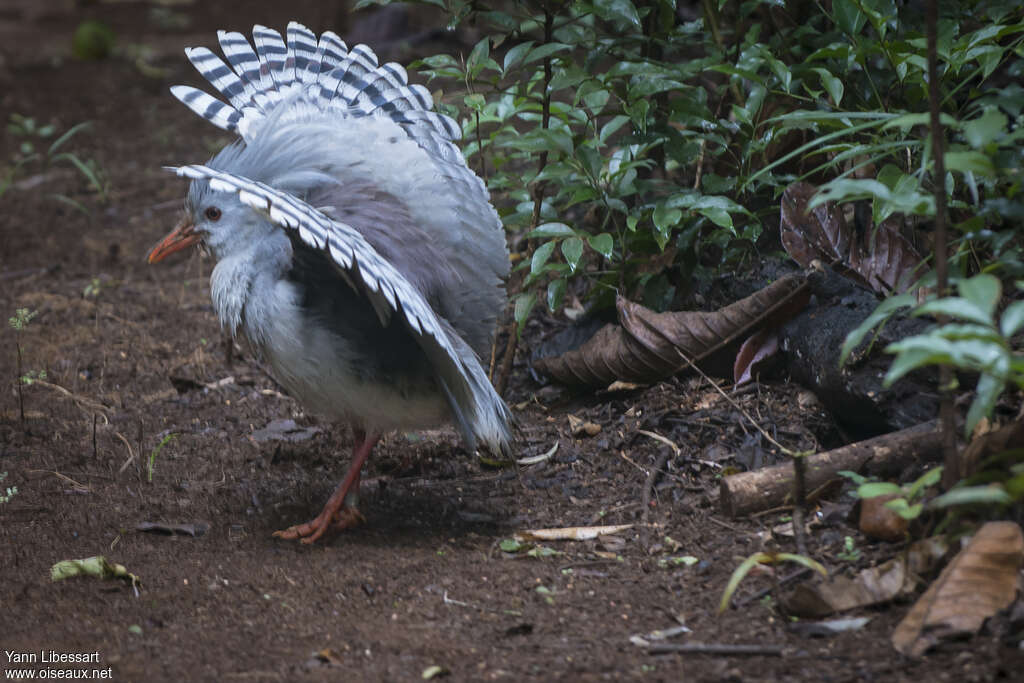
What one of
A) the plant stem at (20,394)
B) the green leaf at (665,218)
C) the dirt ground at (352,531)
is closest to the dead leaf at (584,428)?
the dirt ground at (352,531)

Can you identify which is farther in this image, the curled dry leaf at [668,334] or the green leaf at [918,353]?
the curled dry leaf at [668,334]

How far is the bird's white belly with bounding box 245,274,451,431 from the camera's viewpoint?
300 centimetres

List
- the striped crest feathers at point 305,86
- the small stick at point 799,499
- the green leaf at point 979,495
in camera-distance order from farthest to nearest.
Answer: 1. the striped crest feathers at point 305,86
2. the small stick at point 799,499
3. the green leaf at point 979,495

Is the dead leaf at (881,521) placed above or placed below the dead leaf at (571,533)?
above

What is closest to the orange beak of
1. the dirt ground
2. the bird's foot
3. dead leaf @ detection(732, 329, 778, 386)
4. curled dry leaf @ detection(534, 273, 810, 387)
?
the dirt ground

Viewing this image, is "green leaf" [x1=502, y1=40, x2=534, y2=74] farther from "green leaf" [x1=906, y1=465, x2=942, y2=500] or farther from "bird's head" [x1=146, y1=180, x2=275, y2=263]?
"green leaf" [x1=906, y1=465, x2=942, y2=500]

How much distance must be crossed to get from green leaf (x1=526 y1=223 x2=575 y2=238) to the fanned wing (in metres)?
0.44

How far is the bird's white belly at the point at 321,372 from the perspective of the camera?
3.00 m

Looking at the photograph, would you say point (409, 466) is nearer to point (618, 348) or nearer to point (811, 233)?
point (618, 348)

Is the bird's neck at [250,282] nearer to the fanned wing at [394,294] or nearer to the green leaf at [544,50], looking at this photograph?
the fanned wing at [394,294]

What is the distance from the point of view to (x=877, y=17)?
3098 millimetres

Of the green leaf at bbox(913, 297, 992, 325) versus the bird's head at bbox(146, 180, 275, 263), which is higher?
the green leaf at bbox(913, 297, 992, 325)

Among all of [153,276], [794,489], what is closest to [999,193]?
[794,489]

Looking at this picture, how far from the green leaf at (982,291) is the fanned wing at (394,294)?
1373 mm
